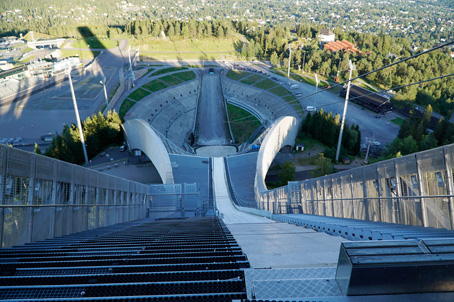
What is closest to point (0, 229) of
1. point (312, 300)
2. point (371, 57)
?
point (312, 300)

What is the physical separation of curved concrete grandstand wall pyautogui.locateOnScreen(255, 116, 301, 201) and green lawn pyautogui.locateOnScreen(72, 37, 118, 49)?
70229 mm

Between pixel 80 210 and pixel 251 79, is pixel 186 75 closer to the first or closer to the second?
pixel 251 79

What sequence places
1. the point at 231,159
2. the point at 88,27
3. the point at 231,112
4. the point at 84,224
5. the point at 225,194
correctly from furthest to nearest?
1. the point at 88,27
2. the point at 231,112
3. the point at 231,159
4. the point at 225,194
5. the point at 84,224

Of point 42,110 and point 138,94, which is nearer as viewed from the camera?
point 42,110

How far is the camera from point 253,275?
352 centimetres

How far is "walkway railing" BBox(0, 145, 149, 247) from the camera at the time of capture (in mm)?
7449

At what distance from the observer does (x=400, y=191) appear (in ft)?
30.0

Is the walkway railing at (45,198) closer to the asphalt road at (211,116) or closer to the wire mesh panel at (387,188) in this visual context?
the wire mesh panel at (387,188)

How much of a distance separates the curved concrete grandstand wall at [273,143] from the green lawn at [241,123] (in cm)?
1098

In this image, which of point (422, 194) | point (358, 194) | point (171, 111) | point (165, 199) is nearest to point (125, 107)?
point (171, 111)

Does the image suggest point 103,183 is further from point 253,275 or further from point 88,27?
Answer: point 88,27

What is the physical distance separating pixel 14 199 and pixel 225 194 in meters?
23.0

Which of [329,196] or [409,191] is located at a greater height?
[409,191]

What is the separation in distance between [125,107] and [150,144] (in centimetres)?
2265
